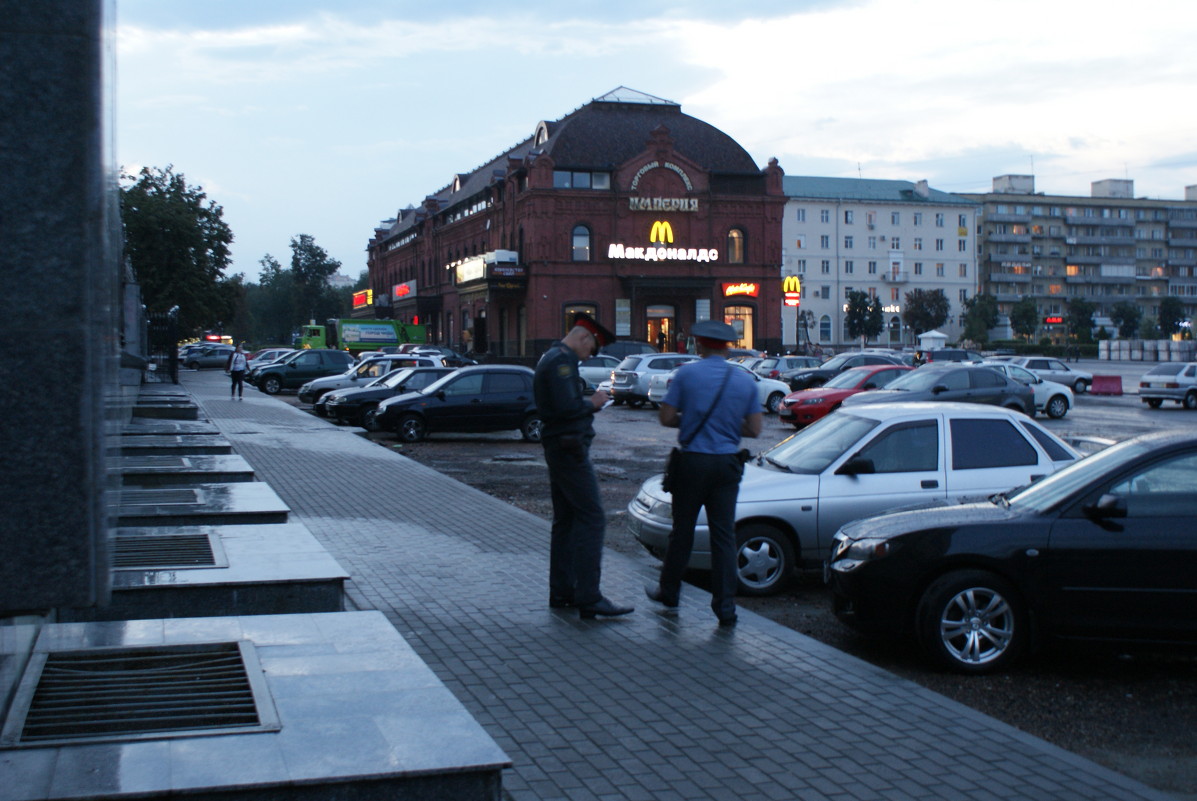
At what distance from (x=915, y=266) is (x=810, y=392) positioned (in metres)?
84.1

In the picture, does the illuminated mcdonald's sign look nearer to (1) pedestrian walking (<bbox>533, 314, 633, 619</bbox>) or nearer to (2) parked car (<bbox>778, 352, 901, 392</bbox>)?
(2) parked car (<bbox>778, 352, 901, 392</bbox>)

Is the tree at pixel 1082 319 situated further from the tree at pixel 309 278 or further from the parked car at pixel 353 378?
the parked car at pixel 353 378

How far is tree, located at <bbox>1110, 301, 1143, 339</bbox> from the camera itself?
12050 centimetres

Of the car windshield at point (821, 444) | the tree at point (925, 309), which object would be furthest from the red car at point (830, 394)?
the tree at point (925, 309)

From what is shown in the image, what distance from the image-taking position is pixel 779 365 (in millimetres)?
36750

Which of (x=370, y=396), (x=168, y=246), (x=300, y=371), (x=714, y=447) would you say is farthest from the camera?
(x=168, y=246)

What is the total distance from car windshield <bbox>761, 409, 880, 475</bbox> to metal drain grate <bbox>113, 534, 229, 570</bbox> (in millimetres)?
4619

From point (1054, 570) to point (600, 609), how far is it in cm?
276

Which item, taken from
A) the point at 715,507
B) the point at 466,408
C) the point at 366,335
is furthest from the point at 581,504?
the point at 366,335

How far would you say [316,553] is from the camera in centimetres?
737

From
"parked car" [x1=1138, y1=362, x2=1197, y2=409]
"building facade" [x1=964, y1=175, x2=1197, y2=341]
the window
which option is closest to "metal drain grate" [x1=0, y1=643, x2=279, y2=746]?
the window

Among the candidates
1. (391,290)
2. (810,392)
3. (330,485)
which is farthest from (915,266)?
(330,485)

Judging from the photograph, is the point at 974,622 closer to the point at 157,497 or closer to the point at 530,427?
the point at 157,497

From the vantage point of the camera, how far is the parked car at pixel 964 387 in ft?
76.0
